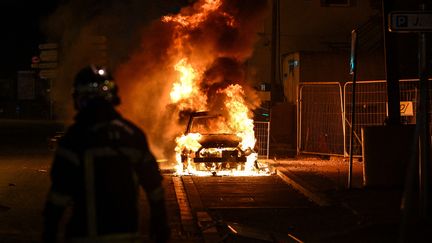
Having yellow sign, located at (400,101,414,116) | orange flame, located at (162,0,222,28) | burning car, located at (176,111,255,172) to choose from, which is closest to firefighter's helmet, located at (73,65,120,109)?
burning car, located at (176,111,255,172)

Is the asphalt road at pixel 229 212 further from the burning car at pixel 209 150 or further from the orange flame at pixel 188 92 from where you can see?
the orange flame at pixel 188 92

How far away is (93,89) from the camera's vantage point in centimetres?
446

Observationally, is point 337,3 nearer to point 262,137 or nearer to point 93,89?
point 262,137

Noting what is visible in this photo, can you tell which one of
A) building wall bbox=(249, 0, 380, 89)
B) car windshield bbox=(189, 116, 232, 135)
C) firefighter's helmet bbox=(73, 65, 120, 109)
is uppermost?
building wall bbox=(249, 0, 380, 89)

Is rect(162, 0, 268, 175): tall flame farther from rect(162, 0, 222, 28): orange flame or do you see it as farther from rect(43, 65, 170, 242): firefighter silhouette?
rect(43, 65, 170, 242): firefighter silhouette

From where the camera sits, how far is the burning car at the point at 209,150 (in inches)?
634

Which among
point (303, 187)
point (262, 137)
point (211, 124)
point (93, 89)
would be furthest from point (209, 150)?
point (93, 89)

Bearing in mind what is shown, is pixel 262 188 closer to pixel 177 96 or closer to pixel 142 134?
pixel 177 96

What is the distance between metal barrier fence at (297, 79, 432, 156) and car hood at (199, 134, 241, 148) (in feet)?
11.4

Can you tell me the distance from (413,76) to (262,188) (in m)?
15.0

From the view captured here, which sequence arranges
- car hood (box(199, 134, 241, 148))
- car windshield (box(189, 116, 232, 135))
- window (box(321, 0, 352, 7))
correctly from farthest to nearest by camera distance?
window (box(321, 0, 352, 7)) < car windshield (box(189, 116, 232, 135)) < car hood (box(199, 134, 241, 148))

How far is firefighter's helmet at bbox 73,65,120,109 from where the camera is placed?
4457 mm

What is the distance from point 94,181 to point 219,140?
40.3 feet

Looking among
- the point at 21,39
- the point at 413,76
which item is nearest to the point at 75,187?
the point at 413,76
